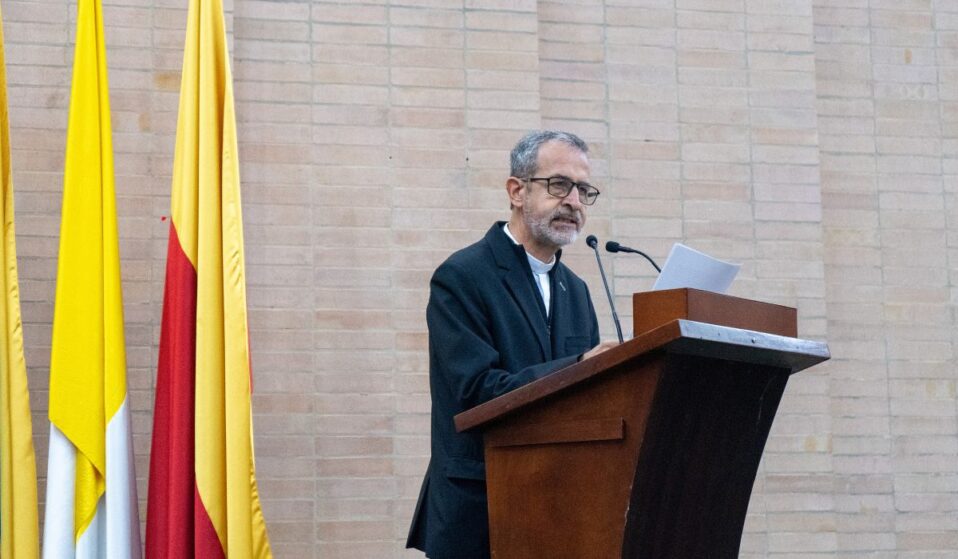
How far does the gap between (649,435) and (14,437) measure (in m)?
2.18

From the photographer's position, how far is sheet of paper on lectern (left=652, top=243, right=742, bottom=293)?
9.60ft

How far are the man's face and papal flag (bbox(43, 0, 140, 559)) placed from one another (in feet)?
4.64

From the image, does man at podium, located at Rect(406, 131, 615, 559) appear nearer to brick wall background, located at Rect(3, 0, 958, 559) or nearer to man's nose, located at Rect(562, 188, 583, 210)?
man's nose, located at Rect(562, 188, 583, 210)

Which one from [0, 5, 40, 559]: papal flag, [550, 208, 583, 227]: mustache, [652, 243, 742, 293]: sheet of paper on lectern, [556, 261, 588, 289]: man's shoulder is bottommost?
[0, 5, 40, 559]: papal flag

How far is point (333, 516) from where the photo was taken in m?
4.74

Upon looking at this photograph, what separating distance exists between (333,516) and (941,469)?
2449 millimetres

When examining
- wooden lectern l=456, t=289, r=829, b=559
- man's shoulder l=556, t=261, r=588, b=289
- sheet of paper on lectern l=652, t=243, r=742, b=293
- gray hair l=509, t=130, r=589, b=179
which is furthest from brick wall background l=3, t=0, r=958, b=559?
sheet of paper on lectern l=652, t=243, r=742, b=293

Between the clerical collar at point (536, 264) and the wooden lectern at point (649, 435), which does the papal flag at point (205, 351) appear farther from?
the wooden lectern at point (649, 435)

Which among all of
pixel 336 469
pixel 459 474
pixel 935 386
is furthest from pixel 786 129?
pixel 459 474

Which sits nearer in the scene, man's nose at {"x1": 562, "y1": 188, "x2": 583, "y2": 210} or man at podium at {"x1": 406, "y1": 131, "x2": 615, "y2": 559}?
man at podium at {"x1": 406, "y1": 131, "x2": 615, "y2": 559}

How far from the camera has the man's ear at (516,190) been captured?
11.9ft

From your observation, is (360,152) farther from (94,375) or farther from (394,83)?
(94,375)

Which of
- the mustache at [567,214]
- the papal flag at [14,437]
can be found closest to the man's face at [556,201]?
the mustache at [567,214]

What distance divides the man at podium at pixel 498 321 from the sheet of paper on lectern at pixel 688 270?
355 millimetres
